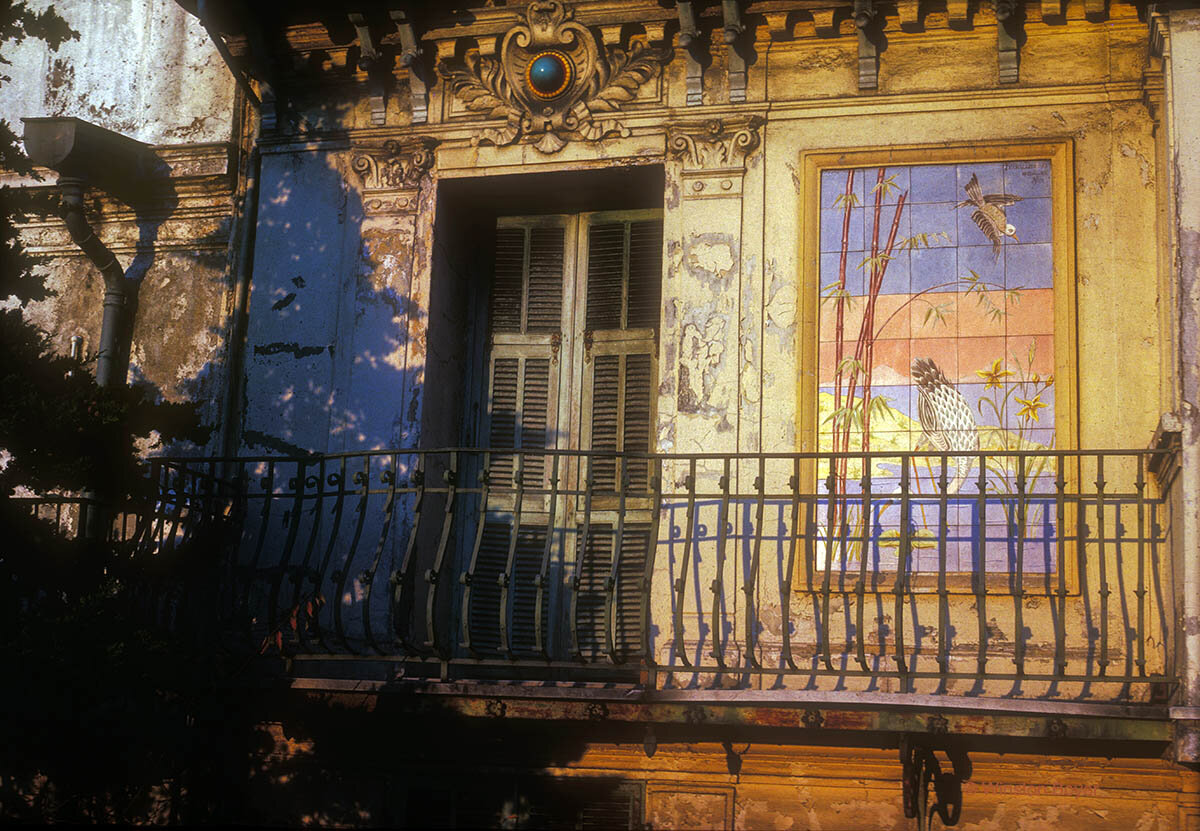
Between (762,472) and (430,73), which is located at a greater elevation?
(430,73)

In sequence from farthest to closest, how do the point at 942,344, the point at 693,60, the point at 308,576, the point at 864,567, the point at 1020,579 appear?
1. the point at 693,60
2. the point at 308,576
3. the point at 942,344
4. the point at 864,567
5. the point at 1020,579

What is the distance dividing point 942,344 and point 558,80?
2.76 metres

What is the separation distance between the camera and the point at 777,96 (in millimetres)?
8453

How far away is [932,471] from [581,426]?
2147 mm

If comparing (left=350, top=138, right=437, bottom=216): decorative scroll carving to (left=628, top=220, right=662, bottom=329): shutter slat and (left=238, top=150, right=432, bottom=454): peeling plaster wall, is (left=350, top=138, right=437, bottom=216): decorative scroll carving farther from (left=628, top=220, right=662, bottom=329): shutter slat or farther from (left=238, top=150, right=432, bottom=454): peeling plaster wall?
(left=628, top=220, right=662, bottom=329): shutter slat

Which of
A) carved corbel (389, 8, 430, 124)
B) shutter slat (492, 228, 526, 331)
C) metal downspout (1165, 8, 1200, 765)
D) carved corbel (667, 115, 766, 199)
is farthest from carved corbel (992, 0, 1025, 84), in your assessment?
carved corbel (389, 8, 430, 124)

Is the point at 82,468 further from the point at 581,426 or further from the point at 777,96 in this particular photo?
the point at 777,96

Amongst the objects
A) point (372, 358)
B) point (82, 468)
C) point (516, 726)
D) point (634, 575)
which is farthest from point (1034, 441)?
point (82, 468)

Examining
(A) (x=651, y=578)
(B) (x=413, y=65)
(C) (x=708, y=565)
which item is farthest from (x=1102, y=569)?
(B) (x=413, y=65)

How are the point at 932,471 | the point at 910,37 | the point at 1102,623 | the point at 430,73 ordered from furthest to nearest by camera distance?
the point at 430,73, the point at 910,37, the point at 932,471, the point at 1102,623

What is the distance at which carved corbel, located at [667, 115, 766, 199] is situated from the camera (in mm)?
8391

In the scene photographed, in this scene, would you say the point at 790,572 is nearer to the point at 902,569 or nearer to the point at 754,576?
the point at 754,576

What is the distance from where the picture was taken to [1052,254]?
25.8 ft

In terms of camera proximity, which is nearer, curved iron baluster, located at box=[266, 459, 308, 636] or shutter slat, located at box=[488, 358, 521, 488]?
curved iron baluster, located at box=[266, 459, 308, 636]
